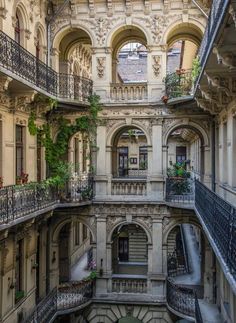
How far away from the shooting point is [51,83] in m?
16.6

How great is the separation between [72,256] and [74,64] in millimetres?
10540

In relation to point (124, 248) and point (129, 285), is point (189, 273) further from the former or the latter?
point (124, 248)

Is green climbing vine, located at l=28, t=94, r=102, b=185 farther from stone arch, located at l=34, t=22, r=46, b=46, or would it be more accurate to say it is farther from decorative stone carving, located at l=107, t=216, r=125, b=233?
stone arch, located at l=34, t=22, r=46, b=46

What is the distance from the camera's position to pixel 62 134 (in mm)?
18688

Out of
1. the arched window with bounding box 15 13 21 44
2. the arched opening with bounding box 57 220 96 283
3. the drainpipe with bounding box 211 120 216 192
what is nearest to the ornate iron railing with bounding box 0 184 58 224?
the arched opening with bounding box 57 220 96 283

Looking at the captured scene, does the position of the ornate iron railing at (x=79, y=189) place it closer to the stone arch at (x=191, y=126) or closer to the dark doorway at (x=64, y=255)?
the dark doorway at (x=64, y=255)

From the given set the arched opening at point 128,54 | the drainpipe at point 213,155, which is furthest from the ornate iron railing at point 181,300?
the arched opening at point 128,54

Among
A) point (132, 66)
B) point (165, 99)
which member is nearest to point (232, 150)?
point (165, 99)

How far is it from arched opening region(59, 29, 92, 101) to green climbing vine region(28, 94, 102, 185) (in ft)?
2.26

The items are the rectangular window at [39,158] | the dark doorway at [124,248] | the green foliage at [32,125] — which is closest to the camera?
the green foliage at [32,125]

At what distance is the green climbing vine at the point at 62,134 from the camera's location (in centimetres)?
1783

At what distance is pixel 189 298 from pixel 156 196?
4454 millimetres

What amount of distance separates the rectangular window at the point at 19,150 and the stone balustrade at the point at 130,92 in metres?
4.83

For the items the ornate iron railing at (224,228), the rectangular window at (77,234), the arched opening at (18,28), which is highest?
the arched opening at (18,28)
